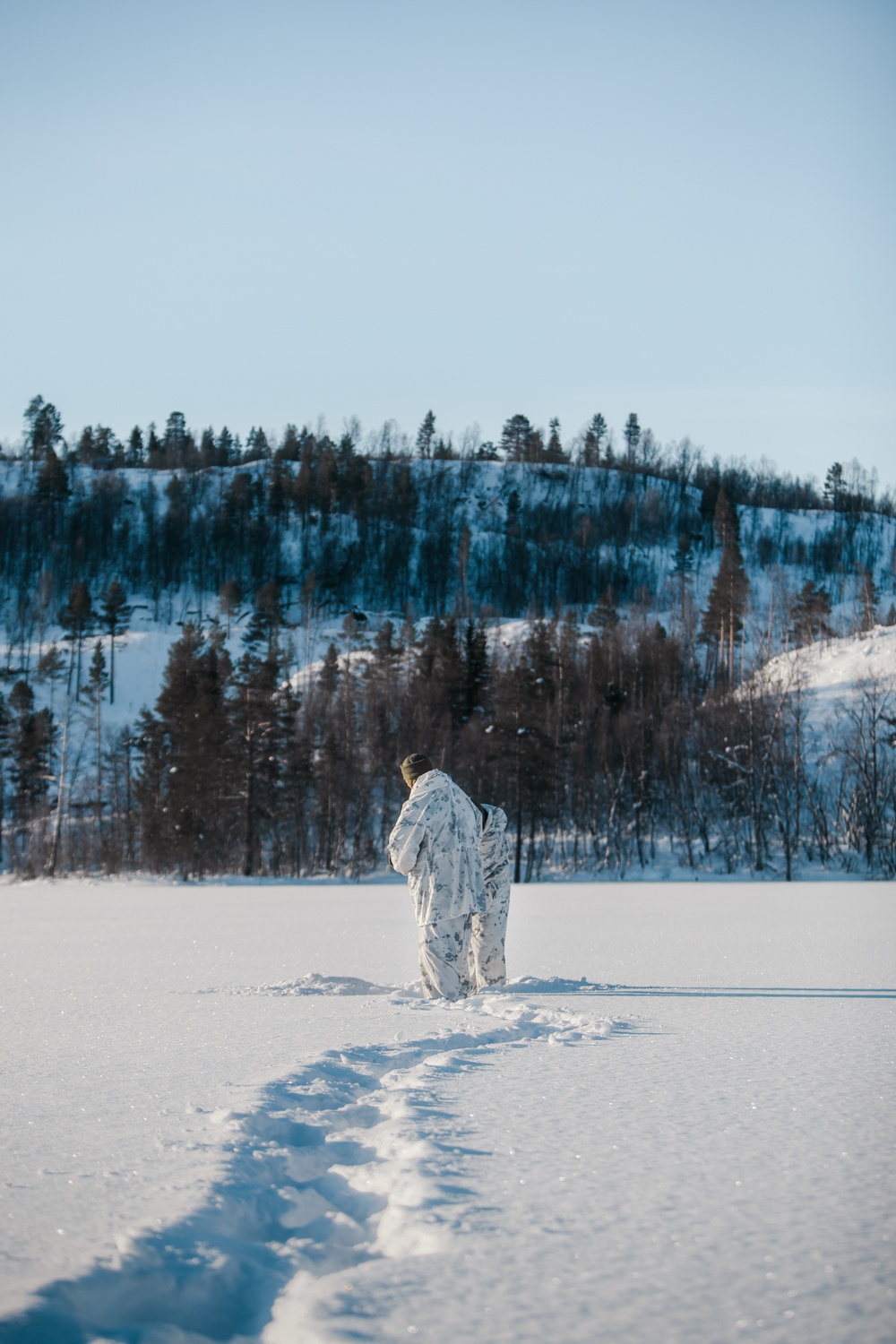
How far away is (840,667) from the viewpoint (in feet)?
181

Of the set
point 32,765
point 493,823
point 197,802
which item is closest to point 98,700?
point 32,765

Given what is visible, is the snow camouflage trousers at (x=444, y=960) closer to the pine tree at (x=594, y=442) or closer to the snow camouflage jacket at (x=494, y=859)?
the snow camouflage jacket at (x=494, y=859)

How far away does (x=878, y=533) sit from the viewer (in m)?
125

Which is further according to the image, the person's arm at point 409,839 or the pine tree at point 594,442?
the pine tree at point 594,442

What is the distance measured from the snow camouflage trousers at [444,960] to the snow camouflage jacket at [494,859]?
691 mm

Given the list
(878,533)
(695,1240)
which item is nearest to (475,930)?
(695,1240)

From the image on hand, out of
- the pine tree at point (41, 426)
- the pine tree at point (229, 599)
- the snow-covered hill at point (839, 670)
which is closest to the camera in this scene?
the snow-covered hill at point (839, 670)

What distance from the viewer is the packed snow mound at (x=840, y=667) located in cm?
5075

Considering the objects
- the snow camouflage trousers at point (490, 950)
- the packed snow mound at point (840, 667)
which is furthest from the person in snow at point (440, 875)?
the packed snow mound at point (840, 667)

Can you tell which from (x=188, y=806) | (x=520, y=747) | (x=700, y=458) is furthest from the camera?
(x=700, y=458)

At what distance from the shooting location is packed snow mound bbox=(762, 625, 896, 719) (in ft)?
167

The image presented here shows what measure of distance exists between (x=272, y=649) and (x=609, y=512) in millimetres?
62066

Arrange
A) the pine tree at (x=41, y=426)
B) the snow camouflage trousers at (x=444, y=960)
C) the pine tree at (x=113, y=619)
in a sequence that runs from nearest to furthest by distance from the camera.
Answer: the snow camouflage trousers at (x=444, y=960), the pine tree at (x=113, y=619), the pine tree at (x=41, y=426)

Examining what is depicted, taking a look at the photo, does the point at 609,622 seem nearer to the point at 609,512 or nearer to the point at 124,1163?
the point at 609,512
